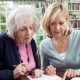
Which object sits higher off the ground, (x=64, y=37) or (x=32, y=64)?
(x=64, y=37)

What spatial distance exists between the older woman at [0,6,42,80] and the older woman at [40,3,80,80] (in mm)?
231

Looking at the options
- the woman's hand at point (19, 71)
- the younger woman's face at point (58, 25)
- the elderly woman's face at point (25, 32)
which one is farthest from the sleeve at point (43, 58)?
the woman's hand at point (19, 71)

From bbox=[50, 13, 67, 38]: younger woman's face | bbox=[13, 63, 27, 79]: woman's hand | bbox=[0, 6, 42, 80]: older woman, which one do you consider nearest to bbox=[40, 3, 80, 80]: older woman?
bbox=[50, 13, 67, 38]: younger woman's face

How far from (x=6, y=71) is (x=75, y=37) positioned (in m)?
0.68

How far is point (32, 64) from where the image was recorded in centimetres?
154

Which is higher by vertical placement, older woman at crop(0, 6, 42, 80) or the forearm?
older woman at crop(0, 6, 42, 80)

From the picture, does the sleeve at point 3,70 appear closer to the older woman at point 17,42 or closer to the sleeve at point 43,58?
the older woman at point 17,42

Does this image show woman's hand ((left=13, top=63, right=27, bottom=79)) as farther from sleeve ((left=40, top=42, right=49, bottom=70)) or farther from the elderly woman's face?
sleeve ((left=40, top=42, right=49, bottom=70))

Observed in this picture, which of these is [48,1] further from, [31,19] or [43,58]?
[31,19]

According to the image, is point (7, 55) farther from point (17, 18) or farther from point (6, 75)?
point (17, 18)

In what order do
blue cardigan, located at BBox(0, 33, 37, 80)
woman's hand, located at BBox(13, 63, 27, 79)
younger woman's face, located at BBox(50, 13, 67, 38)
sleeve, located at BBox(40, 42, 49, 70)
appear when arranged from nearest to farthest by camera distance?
woman's hand, located at BBox(13, 63, 27, 79)
blue cardigan, located at BBox(0, 33, 37, 80)
younger woman's face, located at BBox(50, 13, 67, 38)
sleeve, located at BBox(40, 42, 49, 70)

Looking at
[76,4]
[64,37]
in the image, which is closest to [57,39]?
[64,37]

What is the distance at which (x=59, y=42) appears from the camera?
5.85ft

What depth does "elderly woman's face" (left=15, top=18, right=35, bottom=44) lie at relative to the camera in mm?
1403
